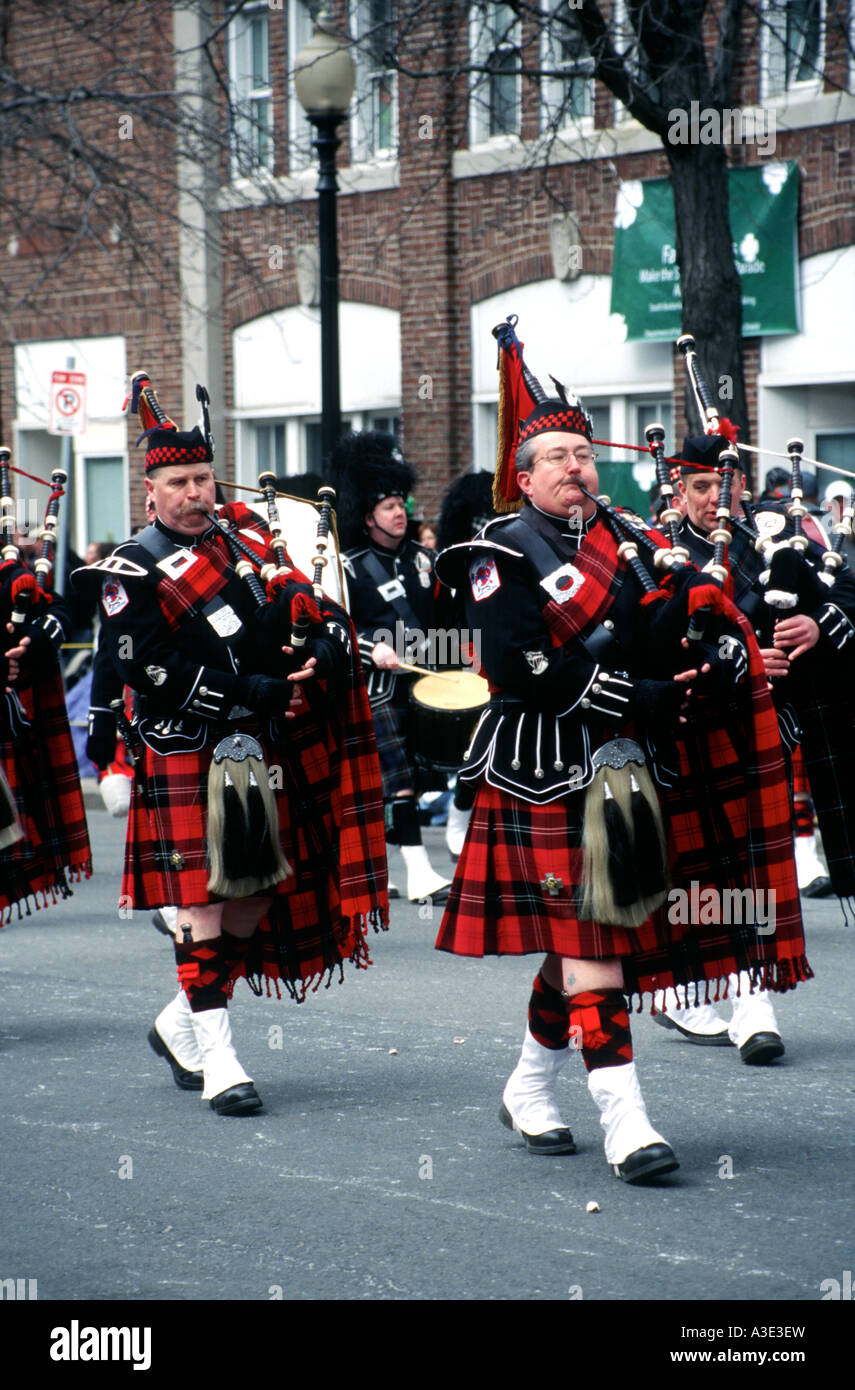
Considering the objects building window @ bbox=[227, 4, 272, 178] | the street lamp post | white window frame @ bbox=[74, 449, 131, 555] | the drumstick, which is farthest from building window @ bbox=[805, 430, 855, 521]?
white window frame @ bbox=[74, 449, 131, 555]

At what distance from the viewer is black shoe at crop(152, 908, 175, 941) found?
7944mm

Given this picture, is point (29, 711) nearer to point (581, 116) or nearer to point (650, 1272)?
point (650, 1272)

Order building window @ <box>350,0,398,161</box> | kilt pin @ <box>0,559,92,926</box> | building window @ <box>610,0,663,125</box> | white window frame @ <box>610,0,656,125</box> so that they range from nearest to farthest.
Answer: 1. kilt pin @ <box>0,559,92,926</box>
2. building window @ <box>610,0,663,125</box>
3. white window frame @ <box>610,0,656,125</box>
4. building window @ <box>350,0,398,161</box>

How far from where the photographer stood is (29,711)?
6.41m

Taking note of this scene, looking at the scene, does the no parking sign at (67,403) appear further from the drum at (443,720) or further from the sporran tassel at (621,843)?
the sporran tassel at (621,843)

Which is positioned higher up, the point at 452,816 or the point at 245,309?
the point at 245,309

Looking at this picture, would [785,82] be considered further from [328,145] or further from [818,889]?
[818,889]

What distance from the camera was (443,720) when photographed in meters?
8.76

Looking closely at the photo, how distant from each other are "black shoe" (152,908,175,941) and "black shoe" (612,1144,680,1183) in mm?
3759

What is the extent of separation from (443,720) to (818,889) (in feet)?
6.20

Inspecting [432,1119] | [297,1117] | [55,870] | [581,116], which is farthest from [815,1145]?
[581,116]

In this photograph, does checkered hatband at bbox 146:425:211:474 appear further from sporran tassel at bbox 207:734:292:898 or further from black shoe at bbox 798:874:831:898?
black shoe at bbox 798:874:831:898

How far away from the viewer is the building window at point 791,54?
1216 centimetres
